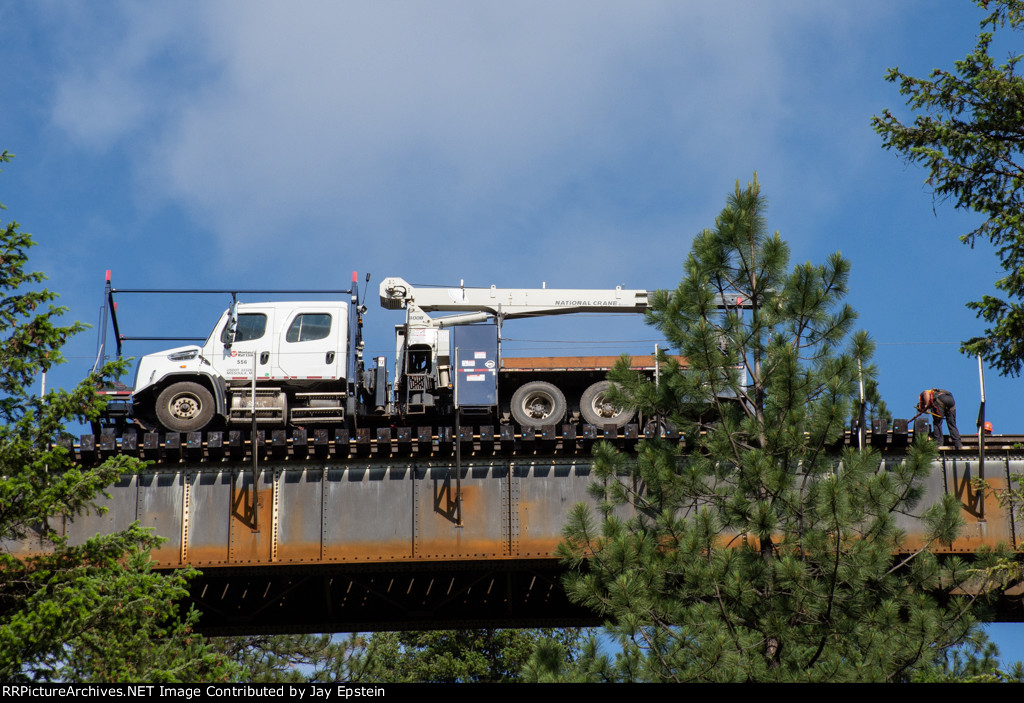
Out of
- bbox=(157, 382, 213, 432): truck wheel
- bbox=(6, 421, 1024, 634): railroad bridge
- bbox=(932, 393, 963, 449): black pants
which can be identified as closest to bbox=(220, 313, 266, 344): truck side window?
bbox=(157, 382, 213, 432): truck wheel

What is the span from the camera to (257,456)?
24969mm

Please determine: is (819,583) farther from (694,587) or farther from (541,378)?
(541,378)

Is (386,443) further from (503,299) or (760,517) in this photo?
(760,517)

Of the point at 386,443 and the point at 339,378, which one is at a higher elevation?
the point at 339,378

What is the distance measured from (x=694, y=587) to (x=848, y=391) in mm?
3098

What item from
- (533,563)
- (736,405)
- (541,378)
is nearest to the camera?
(736,405)

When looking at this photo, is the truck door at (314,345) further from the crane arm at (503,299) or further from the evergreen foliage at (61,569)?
the evergreen foliage at (61,569)

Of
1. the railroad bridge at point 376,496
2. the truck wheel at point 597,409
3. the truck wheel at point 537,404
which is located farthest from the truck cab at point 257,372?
the truck wheel at point 597,409

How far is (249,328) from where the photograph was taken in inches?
1092

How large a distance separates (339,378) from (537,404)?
443cm

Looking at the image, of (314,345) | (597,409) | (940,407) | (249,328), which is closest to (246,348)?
(249,328)

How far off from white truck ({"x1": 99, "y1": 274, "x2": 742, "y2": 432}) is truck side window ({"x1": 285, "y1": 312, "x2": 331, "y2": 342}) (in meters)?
0.02

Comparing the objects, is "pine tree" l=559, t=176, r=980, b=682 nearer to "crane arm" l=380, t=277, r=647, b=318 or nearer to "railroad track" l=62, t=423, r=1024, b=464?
"railroad track" l=62, t=423, r=1024, b=464

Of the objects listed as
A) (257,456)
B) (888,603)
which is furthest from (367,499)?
(888,603)
